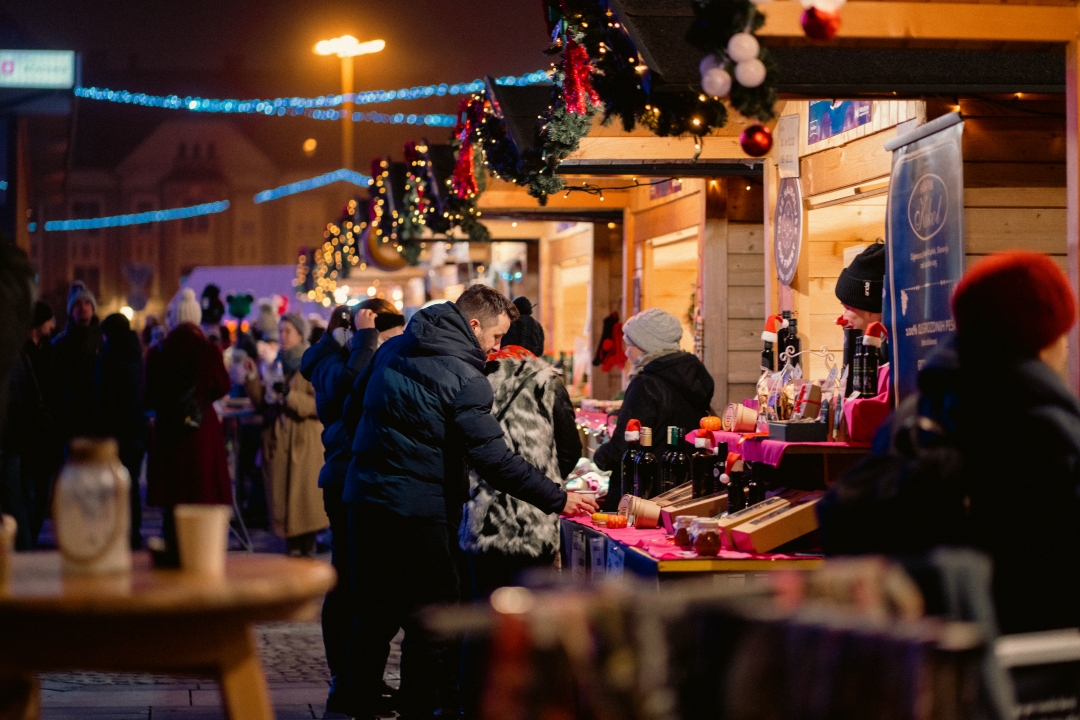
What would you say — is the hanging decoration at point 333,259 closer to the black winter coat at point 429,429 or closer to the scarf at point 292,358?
the scarf at point 292,358

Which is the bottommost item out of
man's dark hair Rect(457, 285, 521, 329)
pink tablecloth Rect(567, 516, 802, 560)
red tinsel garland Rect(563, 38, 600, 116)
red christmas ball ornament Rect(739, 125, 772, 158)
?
pink tablecloth Rect(567, 516, 802, 560)

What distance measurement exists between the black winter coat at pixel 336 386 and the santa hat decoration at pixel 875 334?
2463mm

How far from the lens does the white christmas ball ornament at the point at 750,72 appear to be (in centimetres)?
383

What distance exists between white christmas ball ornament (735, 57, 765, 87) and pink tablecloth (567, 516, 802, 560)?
6.24 ft

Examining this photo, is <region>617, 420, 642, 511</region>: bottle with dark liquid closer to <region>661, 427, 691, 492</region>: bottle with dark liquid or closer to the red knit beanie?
<region>661, 427, 691, 492</region>: bottle with dark liquid

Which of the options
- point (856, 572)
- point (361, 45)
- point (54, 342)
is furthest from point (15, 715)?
point (361, 45)

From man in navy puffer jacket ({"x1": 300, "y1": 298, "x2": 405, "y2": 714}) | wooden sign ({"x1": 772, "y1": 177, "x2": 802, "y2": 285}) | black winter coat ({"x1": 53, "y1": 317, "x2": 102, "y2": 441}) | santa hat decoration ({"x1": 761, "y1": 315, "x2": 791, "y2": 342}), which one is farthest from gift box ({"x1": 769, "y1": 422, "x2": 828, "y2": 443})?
black winter coat ({"x1": 53, "y1": 317, "x2": 102, "y2": 441})

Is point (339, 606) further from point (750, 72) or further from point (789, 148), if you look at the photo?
point (789, 148)

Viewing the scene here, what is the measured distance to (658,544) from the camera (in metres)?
5.35

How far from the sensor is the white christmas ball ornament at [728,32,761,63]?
12.5 feet

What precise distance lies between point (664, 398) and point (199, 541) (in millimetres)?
4472

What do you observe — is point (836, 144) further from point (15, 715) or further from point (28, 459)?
point (28, 459)

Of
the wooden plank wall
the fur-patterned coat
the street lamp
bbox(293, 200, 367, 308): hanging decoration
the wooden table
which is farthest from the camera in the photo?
the street lamp

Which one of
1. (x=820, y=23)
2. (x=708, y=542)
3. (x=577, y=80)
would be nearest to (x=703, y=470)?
(x=708, y=542)
